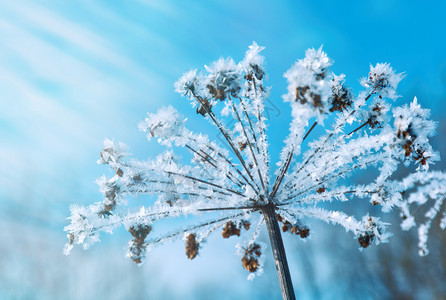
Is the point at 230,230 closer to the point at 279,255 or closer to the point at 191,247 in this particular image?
the point at 191,247

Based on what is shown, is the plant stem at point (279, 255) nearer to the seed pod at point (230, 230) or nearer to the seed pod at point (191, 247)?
the seed pod at point (230, 230)

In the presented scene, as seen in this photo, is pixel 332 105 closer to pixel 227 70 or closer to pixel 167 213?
pixel 227 70

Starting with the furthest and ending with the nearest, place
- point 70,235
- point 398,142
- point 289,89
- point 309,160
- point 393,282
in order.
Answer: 1. point 393,282
2. point 309,160
3. point 70,235
4. point 398,142
5. point 289,89

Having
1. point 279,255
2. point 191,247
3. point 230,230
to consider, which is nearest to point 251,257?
point 230,230

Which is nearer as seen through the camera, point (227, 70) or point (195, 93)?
point (227, 70)

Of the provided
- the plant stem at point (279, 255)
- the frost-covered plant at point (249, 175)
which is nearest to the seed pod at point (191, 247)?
the frost-covered plant at point (249, 175)

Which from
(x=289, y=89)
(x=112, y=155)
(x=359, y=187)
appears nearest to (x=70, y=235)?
(x=112, y=155)

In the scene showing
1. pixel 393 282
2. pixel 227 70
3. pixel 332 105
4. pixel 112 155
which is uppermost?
pixel 227 70
